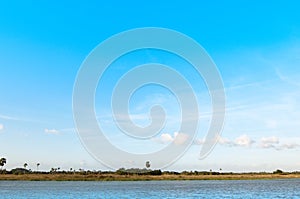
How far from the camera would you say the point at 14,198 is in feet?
149

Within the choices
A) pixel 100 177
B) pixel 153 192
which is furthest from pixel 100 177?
pixel 153 192

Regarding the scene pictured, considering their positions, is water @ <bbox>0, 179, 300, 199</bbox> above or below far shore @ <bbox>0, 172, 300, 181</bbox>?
below

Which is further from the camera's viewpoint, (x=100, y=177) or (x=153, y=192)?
(x=100, y=177)

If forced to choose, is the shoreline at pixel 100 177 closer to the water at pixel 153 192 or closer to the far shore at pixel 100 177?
the far shore at pixel 100 177

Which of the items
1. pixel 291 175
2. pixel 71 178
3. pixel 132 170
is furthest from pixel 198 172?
pixel 71 178

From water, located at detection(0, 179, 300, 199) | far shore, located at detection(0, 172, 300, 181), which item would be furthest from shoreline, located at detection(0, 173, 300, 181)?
water, located at detection(0, 179, 300, 199)

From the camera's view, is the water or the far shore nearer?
the water

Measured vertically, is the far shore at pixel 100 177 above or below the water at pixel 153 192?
above

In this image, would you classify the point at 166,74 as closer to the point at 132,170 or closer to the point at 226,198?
the point at 226,198

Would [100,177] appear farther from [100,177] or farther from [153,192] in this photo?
[153,192]

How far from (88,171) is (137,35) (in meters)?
121

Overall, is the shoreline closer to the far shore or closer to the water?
the far shore

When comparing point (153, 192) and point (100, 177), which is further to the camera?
point (100, 177)

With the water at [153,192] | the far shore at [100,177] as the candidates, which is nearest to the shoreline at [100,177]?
the far shore at [100,177]
